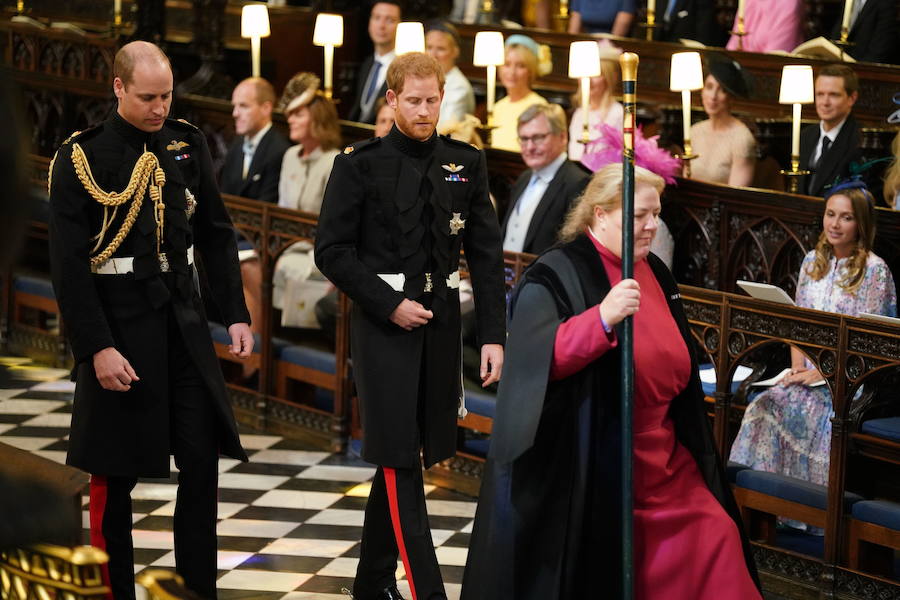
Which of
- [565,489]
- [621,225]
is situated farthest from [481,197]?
[565,489]

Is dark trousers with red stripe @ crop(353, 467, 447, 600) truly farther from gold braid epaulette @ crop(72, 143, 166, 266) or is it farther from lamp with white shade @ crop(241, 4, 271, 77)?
lamp with white shade @ crop(241, 4, 271, 77)

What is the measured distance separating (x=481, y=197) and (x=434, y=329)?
48cm

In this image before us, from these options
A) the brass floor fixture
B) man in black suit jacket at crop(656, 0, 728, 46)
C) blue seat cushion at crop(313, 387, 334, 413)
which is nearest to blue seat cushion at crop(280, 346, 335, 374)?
blue seat cushion at crop(313, 387, 334, 413)

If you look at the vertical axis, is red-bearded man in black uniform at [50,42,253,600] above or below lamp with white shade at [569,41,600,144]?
below

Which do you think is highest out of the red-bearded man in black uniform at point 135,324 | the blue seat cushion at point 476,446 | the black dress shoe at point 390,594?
the red-bearded man in black uniform at point 135,324

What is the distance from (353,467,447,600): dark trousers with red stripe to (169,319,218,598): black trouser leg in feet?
1.86

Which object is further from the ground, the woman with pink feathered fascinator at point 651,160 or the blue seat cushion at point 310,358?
the woman with pink feathered fascinator at point 651,160

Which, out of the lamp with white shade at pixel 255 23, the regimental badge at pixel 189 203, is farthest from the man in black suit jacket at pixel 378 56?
the regimental badge at pixel 189 203

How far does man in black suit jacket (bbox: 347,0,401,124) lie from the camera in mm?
9984

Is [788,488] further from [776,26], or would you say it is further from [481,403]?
[776,26]

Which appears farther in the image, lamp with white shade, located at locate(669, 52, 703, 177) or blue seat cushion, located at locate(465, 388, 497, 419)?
lamp with white shade, located at locate(669, 52, 703, 177)

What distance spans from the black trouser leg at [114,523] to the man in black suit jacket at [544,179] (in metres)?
2.66

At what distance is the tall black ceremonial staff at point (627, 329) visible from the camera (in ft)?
12.9

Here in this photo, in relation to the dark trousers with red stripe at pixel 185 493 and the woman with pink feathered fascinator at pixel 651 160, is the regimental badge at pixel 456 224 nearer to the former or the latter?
the dark trousers with red stripe at pixel 185 493
